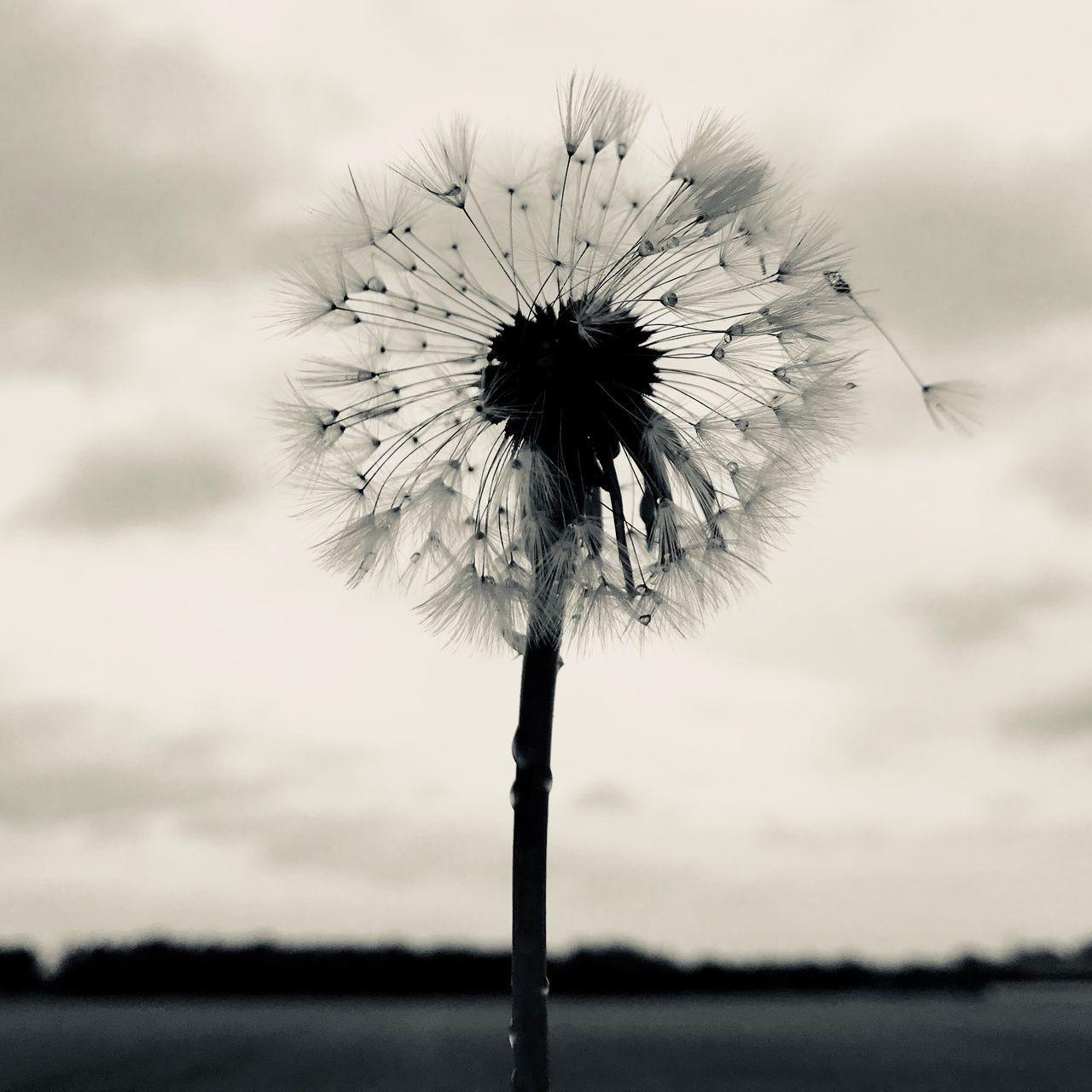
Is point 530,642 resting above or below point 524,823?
→ above

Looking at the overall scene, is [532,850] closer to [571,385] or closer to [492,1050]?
[571,385]

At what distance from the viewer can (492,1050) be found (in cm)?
1519

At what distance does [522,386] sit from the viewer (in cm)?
883

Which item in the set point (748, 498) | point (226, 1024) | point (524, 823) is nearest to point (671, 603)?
point (748, 498)

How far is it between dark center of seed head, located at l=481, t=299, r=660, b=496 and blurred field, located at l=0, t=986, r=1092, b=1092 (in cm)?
689

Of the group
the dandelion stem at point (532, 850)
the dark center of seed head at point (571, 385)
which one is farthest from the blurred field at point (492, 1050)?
the dark center of seed head at point (571, 385)

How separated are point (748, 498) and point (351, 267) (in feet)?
11.8

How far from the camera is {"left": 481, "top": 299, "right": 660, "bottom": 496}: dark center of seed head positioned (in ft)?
28.8

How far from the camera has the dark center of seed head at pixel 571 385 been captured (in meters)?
8.79

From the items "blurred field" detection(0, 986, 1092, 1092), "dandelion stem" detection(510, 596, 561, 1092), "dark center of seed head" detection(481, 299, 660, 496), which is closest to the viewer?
"dandelion stem" detection(510, 596, 561, 1092)

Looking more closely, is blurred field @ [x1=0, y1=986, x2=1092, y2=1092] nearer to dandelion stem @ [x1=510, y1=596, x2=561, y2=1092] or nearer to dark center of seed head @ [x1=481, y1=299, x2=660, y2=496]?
dandelion stem @ [x1=510, y1=596, x2=561, y2=1092]

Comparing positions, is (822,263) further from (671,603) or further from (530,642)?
(530,642)

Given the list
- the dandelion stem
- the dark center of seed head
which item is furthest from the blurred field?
the dark center of seed head

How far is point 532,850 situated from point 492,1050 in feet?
26.0
